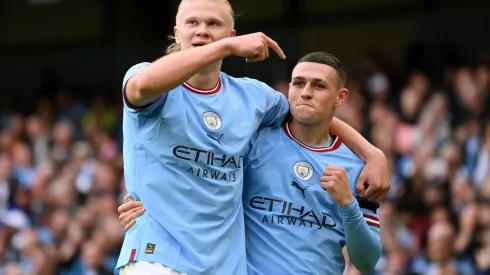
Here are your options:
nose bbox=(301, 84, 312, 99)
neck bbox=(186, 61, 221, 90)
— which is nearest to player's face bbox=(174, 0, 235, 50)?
neck bbox=(186, 61, 221, 90)

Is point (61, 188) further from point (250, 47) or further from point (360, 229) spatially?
point (250, 47)

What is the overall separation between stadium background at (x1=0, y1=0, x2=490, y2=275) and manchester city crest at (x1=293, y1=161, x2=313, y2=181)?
399cm

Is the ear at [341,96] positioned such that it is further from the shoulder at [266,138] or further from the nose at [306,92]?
the shoulder at [266,138]

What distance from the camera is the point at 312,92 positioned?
6004mm

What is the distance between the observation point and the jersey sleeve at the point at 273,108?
5988mm

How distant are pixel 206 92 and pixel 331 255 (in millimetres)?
1158

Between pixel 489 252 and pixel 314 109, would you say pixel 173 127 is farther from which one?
pixel 489 252

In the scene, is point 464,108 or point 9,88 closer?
point 464,108

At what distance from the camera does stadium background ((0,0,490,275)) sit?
10.7 metres

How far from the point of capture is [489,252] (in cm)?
959

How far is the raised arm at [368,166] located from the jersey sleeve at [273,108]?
361mm

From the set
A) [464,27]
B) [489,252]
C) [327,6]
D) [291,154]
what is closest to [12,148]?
[327,6]

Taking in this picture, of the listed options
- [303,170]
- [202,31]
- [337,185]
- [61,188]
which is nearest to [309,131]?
[303,170]

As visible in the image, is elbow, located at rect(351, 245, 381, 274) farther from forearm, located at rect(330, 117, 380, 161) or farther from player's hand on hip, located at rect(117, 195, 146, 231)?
player's hand on hip, located at rect(117, 195, 146, 231)
